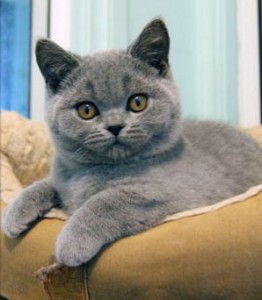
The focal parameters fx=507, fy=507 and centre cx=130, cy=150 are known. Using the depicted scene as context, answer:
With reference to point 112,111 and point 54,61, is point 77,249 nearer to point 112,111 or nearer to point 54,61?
point 112,111

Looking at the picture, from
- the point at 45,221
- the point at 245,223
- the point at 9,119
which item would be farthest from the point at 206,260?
the point at 9,119

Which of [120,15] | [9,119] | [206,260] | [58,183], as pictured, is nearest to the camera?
[206,260]

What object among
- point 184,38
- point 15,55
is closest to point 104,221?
point 184,38

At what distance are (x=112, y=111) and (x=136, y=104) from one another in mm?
56

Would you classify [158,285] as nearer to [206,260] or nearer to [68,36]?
[206,260]

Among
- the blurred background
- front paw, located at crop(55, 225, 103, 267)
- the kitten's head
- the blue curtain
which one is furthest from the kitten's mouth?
the blue curtain

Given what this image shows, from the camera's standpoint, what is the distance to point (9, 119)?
5.65 ft

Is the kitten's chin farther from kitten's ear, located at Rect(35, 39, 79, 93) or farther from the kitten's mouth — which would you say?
kitten's ear, located at Rect(35, 39, 79, 93)

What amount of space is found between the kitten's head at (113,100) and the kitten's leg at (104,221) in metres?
0.10

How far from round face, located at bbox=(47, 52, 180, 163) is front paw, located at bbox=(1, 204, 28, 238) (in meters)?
0.16

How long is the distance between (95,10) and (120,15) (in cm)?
10

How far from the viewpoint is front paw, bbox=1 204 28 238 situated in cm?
102

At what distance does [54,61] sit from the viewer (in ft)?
3.40

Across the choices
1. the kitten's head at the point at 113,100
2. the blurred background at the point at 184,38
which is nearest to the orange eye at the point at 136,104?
the kitten's head at the point at 113,100
